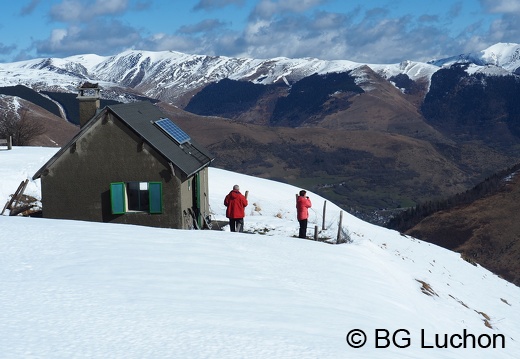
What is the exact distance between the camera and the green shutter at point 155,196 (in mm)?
25844

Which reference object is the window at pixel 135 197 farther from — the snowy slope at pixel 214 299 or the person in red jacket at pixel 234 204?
Result: the snowy slope at pixel 214 299

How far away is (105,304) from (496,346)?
29.3ft

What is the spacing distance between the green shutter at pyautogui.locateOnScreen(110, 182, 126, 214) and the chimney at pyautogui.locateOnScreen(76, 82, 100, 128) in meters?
3.94

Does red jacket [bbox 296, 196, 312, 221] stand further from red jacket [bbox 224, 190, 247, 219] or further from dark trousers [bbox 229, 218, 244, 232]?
dark trousers [bbox 229, 218, 244, 232]

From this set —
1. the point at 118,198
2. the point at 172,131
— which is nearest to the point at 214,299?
the point at 118,198

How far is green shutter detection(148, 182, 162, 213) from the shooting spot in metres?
25.8

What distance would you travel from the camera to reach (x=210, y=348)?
33.0 ft

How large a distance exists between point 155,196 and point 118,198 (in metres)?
1.43

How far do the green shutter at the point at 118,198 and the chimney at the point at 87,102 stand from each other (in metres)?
3.94

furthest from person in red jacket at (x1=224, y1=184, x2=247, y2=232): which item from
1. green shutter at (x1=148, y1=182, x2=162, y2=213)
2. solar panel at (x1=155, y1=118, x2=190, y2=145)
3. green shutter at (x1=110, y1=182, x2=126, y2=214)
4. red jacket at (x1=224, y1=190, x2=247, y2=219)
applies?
solar panel at (x1=155, y1=118, x2=190, y2=145)

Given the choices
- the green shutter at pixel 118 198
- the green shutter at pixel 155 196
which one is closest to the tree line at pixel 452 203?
the green shutter at pixel 155 196

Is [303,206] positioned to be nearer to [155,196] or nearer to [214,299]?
[155,196]

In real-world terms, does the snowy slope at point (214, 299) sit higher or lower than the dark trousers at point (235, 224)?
lower

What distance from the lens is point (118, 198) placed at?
2578 cm
